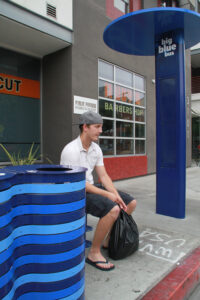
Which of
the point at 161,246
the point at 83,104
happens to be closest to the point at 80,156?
the point at 161,246

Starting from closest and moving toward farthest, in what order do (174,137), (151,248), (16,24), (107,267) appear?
(107,267), (151,248), (174,137), (16,24)

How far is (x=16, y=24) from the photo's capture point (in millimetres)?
5062

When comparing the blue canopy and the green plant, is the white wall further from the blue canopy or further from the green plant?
the green plant

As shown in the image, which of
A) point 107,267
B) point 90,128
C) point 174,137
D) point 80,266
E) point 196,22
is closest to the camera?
point 80,266

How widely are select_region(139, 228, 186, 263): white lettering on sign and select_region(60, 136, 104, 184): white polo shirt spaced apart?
1.11 meters

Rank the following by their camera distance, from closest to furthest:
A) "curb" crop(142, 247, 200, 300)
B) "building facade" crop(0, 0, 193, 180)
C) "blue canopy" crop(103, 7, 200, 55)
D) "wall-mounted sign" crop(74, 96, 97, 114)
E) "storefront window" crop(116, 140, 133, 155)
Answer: "curb" crop(142, 247, 200, 300) < "blue canopy" crop(103, 7, 200, 55) < "building facade" crop(0, 0, 193, 180) < "wall-mounted sign" crop(74, 96, 97, 114) < "storefront window" crop(116, 140, 133, 155)

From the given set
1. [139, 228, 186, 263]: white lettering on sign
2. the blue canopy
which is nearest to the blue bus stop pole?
the blue canopy

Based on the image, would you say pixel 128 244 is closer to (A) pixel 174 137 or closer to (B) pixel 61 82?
(A) pixel 174 137

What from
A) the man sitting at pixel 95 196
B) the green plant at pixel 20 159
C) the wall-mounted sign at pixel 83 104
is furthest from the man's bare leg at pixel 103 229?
the wall-mounted sign at pixel 83 104

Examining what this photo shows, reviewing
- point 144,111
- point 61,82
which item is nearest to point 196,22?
point 61,82

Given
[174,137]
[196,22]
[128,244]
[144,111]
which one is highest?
[196,22]

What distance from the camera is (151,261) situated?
273cm

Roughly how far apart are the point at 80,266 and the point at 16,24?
5.04 m

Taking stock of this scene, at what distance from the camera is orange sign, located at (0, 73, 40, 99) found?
610cm
